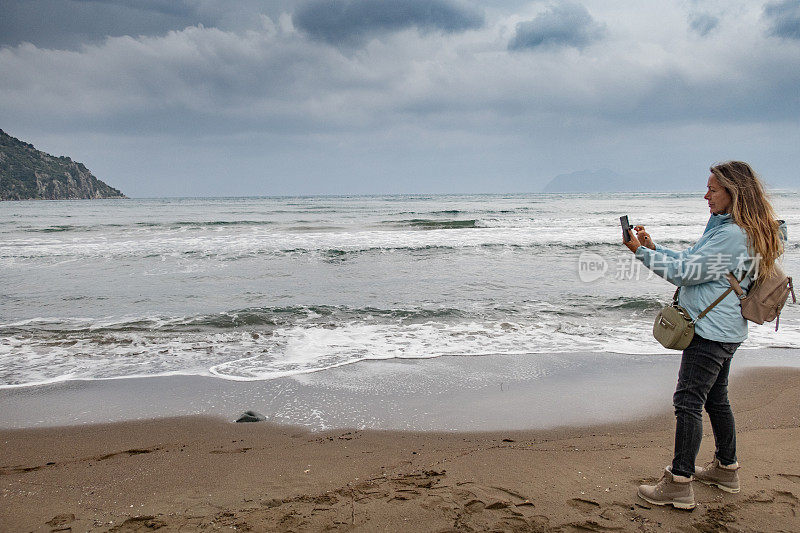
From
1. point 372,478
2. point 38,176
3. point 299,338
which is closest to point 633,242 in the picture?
point 372,478

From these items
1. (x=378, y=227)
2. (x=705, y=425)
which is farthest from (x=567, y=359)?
(x=378, y=227)

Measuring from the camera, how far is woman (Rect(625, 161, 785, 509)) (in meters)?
2.64

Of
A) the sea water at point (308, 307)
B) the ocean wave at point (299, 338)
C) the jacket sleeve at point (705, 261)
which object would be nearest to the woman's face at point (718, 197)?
the jacket sleeve at point (705, 261)

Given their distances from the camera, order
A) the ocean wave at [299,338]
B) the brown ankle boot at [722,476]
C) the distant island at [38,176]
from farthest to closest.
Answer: the distant island at [38,176] → the ocean wave at [299,338] → the brown ankle boot at [722,476]

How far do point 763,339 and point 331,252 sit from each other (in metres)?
12.8

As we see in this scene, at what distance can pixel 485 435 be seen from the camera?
4020 millimetres

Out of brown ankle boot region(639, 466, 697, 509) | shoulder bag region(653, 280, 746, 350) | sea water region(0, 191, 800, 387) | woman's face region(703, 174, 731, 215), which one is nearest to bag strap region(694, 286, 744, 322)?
shoulder bag region(653, 280, 746, 350)

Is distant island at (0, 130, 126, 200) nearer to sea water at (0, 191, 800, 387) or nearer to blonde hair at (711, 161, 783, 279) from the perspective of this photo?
sea water at (0, 191, 800, 387)

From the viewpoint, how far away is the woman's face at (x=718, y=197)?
107 inches

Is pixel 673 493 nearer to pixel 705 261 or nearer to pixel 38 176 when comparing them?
pixel 705 261

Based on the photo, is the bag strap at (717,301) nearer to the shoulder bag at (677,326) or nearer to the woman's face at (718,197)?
the shoulder bag at (677,326)

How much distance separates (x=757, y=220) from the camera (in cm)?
264

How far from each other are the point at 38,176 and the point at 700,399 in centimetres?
14709

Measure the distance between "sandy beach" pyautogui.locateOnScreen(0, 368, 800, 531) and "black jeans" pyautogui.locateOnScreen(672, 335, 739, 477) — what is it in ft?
0.96
